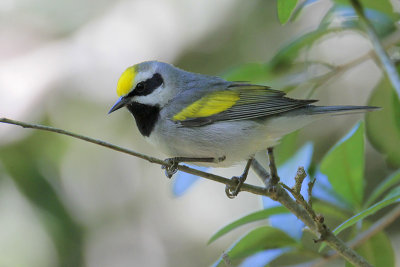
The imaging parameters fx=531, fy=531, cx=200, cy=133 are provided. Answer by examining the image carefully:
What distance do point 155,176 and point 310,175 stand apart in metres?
2.94

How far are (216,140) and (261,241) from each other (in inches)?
24.6

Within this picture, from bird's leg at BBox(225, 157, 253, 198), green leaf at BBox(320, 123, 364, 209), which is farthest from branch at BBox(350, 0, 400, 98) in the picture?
bird's leg at BBox(225, 157, 253, 198)

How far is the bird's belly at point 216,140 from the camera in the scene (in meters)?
2.82

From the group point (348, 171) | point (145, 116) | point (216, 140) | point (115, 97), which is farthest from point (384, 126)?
point (115, 97)

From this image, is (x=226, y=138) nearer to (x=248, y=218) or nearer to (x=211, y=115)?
(x=211, y=115)

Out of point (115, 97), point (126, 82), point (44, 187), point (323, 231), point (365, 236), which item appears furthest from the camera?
point (115, 97)

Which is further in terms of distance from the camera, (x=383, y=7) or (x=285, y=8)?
(x=383, y=7)

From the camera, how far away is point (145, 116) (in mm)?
3082

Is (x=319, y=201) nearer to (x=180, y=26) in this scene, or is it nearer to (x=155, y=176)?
(x=155, y=176)

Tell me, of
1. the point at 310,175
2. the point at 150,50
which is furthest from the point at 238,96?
the point at 150,50

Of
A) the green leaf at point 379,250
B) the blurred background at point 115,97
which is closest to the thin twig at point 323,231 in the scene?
the green leaf at point 379,250

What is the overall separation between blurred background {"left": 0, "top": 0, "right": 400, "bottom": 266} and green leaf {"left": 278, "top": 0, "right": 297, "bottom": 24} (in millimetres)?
2677

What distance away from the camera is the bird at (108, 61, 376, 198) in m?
2.83

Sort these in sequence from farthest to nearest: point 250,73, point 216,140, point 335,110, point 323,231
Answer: point 250,73, point 216,140, point 335,110, point 323,231
